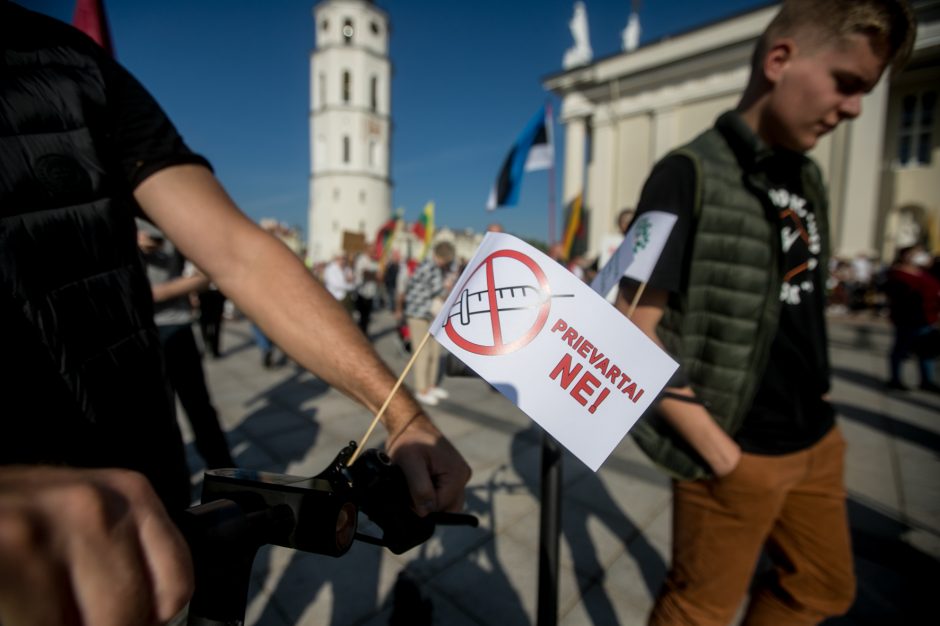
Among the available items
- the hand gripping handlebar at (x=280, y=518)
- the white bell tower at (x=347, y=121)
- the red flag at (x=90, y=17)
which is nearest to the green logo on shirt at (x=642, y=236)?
the hand gripping handlebar at (x=280, y=518)

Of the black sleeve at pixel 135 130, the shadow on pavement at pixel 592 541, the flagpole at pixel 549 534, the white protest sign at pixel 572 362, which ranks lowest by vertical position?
the shadow on pavement at pixel 592 541

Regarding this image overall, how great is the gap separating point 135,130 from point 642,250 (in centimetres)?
123

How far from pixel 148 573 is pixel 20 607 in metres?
0.09

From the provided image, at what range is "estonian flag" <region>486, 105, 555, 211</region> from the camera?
844 centimetres

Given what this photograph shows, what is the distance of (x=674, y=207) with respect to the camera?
132 centimetres

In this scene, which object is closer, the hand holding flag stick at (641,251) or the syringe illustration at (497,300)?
the syringe illustration at (497,300)

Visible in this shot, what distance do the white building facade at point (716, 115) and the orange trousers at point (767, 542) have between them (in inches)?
673

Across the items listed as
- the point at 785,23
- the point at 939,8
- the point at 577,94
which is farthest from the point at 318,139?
the point at 785,23

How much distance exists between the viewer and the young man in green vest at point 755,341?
129 cm

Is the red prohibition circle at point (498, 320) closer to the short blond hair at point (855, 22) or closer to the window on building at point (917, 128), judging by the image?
the short blond hair at point (855, 22)

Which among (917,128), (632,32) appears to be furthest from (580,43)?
(917,128)

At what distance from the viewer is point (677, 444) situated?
1396 mm

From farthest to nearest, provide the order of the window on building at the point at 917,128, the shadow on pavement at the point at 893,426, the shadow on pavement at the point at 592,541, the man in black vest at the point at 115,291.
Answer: the window on building at the point at 917,128 → the shadow on pavement at the point at 893,426 → the shadow on pavement at the point at 592,541 → the man in black vest at the point at 115,291

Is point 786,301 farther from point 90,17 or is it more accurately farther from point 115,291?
point 90,17
